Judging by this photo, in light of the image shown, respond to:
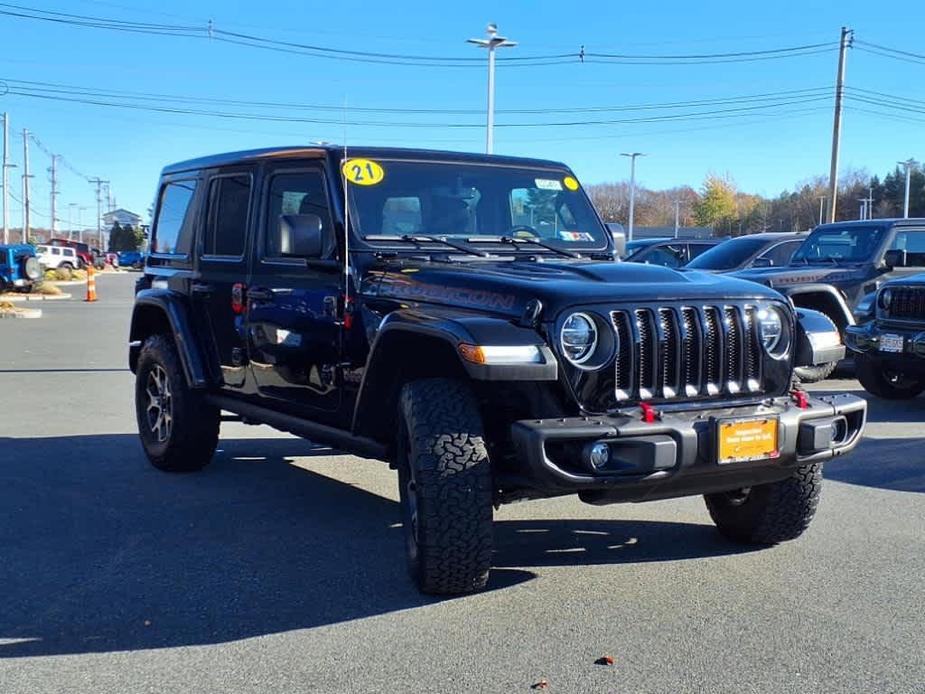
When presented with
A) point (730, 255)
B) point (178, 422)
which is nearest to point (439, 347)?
point (178, 422)

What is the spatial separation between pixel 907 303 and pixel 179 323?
21.6 feet

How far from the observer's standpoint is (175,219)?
709 cm

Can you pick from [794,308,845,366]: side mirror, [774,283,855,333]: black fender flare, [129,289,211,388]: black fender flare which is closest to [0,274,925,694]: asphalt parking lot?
[129,289,211,388]: black fender flare

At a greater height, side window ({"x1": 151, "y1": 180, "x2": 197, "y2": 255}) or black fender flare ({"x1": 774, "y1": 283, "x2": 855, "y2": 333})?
side window ({"x1": 151, "y1": 180, "x2": 197, "y2": 255})

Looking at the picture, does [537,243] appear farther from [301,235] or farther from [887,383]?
[887,383]

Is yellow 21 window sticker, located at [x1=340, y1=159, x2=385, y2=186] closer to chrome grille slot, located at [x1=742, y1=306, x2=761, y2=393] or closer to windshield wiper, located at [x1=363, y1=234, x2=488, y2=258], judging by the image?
windshield wiper, located at [x1=363, y1=234, x2=488, y2=258]

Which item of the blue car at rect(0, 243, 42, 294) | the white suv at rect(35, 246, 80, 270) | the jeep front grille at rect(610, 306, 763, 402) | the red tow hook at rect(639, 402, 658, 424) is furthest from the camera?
the white suv at rect(35, 246, 80, 270)

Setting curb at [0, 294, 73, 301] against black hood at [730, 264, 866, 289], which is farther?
curb at [0, 294, 73, 301]

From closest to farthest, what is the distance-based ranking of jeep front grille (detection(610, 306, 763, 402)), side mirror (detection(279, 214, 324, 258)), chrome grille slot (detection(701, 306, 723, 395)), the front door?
jeep front grille (detection(610, 306, 763, 402))
chrome grille slot (detection(701, 306, 723, 395))
side mirror (detection(279, 214, 324, 258))
the front door

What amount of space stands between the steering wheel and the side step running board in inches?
57.3

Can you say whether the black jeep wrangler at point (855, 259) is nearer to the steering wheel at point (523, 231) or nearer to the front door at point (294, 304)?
the steering wheel at point (523, 231)

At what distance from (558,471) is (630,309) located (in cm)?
78

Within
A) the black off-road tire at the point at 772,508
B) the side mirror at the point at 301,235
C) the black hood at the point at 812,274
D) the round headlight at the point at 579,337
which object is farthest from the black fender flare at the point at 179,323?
the black hood at the point at 812,274

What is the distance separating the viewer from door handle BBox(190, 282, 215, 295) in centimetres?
635
